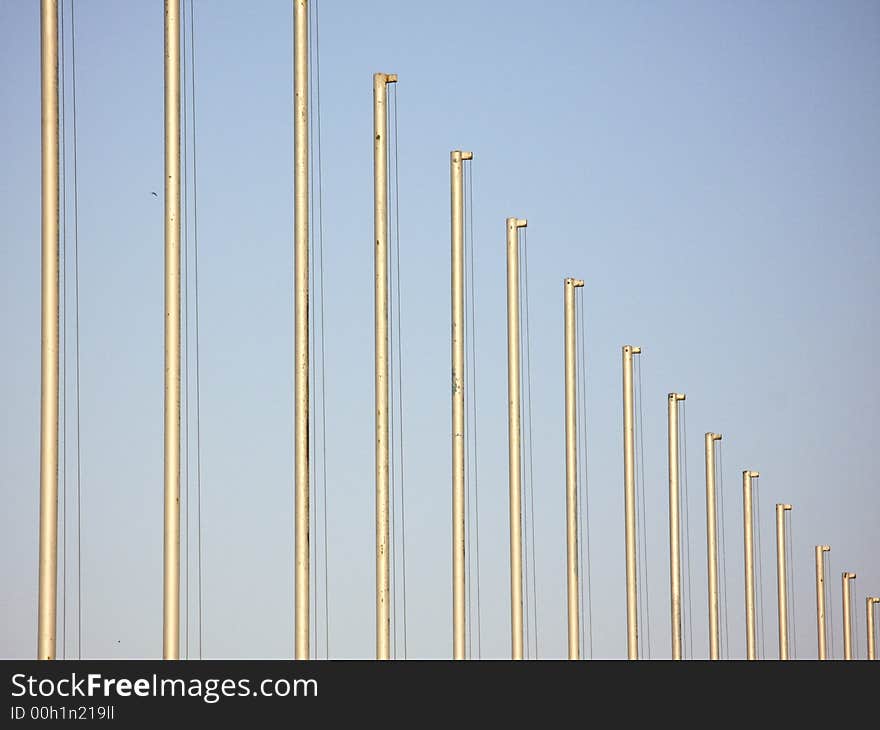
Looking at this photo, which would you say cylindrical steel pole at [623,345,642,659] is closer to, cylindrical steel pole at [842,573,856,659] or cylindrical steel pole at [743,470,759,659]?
cylindrical steel pole at [743,470,759,659]

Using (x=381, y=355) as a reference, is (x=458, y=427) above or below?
below

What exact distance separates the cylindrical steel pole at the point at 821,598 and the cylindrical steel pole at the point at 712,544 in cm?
1224

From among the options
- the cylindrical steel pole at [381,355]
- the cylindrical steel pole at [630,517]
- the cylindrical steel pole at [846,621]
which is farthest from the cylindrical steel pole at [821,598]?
the cylindrical steel pole at [381,355]

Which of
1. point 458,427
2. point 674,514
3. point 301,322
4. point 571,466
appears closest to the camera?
point 301,322

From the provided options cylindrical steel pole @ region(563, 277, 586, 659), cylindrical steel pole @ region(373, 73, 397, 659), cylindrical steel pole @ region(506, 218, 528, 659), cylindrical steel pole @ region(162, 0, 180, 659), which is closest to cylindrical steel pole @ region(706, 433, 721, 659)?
cylindrical steel pole @ region(563, 277, 586, 659)

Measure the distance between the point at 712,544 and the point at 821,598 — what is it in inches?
550

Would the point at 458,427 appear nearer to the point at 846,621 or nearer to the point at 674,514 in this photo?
the point at 674,514

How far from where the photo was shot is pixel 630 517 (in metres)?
52.4

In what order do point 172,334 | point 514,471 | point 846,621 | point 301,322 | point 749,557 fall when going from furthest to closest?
1. point 846,621
2. point 749,557
3. point 514,471
4. point 301,322
5. point 172,334

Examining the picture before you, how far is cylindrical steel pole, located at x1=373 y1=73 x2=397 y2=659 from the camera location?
35875 millimetres

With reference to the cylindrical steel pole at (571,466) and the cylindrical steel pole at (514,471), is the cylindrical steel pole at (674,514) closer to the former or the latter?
the cylindrical steel pole at (571,466)

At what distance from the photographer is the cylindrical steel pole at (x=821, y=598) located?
73.1 metres

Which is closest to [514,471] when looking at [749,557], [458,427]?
[458,427]

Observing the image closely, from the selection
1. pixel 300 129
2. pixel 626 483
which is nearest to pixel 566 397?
pixel 626 483
